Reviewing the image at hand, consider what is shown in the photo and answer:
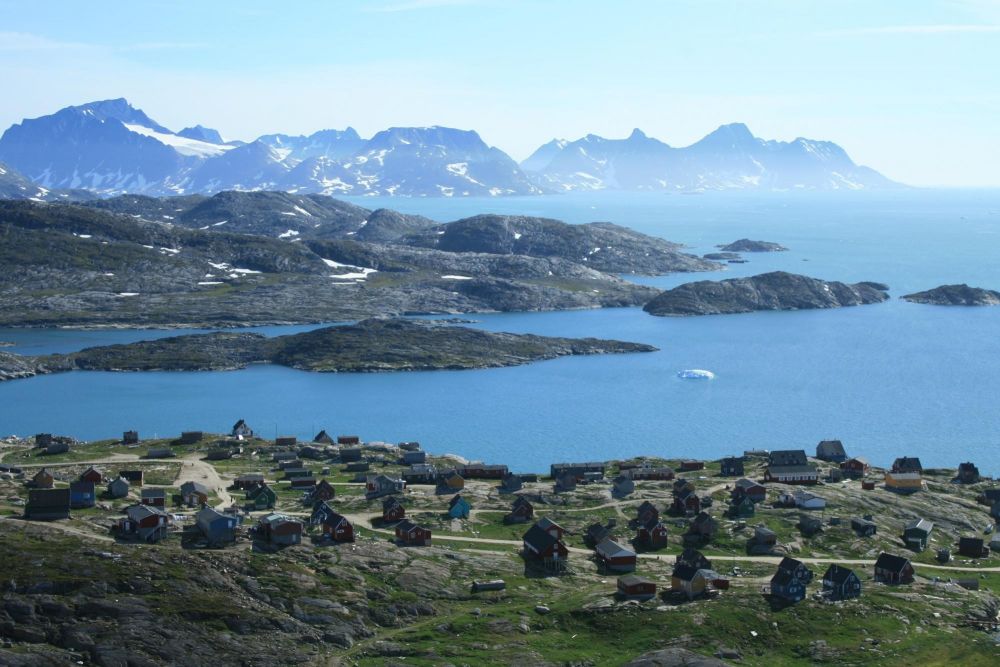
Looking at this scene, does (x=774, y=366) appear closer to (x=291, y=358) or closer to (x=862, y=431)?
(x=862, y=431)

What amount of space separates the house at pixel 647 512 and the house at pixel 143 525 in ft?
96.3

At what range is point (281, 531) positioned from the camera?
6247 centimetres

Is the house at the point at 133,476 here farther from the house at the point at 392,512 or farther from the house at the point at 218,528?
the house at the point at 392,512

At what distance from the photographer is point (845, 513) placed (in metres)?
78.1

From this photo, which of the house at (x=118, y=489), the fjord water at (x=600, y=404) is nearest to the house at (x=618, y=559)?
the house at (x=118, y=489)

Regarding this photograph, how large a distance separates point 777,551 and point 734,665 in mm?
17987

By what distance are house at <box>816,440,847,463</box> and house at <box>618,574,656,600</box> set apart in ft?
145

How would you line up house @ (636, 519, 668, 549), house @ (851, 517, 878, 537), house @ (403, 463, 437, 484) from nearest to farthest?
house @ (636, 519, 668, 549)
house @ (851, 517, 878, 537)
house @ (403, 463, 437, 484)

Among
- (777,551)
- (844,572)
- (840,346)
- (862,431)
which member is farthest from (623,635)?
(840,346)

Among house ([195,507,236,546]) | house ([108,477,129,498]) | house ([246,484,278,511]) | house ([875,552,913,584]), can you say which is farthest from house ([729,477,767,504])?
house ([108,477,129,498])

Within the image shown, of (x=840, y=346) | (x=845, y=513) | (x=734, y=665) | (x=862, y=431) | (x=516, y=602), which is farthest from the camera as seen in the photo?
(x=840, y=346)

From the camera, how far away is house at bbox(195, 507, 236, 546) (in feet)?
205

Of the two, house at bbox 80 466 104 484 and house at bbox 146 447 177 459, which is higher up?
house at bbox 80 466 104 484

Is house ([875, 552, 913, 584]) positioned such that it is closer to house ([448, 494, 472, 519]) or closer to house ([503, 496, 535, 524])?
house ([503, 496, 535, 524])
